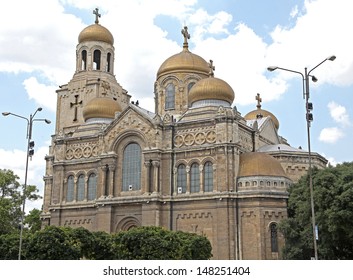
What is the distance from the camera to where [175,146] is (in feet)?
164

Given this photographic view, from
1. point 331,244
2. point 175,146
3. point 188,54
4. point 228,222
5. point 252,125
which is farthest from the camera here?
point 188,54

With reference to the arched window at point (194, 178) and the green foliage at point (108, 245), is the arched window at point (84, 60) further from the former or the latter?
the green foliage at point (108, 245)

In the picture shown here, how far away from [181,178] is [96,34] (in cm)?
2319

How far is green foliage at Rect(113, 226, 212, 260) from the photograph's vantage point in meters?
37.8

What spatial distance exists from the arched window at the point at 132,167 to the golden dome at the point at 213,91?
733 centimetres

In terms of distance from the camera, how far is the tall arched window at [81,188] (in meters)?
54.3

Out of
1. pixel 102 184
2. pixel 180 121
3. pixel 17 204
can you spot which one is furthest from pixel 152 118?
pixel 17 204

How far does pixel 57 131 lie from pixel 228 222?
26.2 meters

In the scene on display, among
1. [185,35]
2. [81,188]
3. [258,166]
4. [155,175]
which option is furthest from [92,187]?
[185,35]

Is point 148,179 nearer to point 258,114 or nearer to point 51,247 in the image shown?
point 51,247

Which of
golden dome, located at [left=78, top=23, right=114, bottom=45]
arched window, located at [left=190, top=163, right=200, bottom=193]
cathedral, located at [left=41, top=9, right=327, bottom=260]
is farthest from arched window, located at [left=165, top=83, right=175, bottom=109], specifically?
golden dome, located at [left=78, top=23, right=114, bottom=45]

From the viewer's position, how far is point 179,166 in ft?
162

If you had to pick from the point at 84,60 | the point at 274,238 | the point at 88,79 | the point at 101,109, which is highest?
the point at 84,60

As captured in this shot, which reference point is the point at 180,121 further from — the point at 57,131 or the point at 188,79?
the point at 57,131
